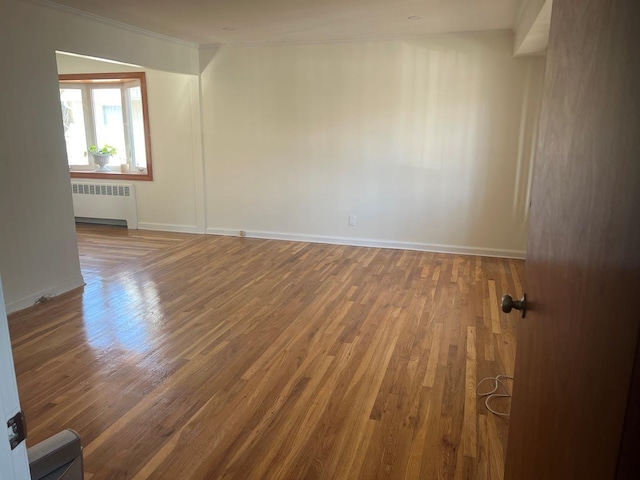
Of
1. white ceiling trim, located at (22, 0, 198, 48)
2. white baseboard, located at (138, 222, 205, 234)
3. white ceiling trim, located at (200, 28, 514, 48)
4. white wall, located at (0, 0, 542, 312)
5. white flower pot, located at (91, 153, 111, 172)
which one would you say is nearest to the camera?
white ceiling trim, located at (22, 0, 198, 48)

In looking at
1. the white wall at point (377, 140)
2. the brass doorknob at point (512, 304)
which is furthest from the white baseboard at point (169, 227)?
the brass doorknob at point (512, 304)

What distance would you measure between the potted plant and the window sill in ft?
0.43

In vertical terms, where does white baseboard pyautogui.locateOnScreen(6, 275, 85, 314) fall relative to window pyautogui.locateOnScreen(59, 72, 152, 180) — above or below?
below

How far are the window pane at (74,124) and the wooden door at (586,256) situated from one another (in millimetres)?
7431

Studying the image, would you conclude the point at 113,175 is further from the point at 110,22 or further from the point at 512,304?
the point at 512,304

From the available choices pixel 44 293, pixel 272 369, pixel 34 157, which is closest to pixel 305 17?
pixel 34 157

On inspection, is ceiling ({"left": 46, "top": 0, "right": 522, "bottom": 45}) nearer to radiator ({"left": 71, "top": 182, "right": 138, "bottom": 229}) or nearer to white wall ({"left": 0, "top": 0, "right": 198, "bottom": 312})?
white wall ({"left": 0, "top": 0, "right": 198, "bottom": 312})

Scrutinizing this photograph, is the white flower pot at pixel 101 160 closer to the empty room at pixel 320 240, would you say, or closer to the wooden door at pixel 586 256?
the empty room at pixel 320 240

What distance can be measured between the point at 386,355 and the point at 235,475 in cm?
135

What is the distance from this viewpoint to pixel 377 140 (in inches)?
221

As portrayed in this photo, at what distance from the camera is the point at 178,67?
579 cm

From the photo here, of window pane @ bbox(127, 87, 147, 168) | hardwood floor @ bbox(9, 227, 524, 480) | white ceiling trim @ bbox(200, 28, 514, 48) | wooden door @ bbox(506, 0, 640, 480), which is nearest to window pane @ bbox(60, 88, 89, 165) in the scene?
window pane @ bbox(127, 87, 147, 168)

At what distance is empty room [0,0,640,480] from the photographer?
2.70 feet

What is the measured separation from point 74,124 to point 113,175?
1.22m
